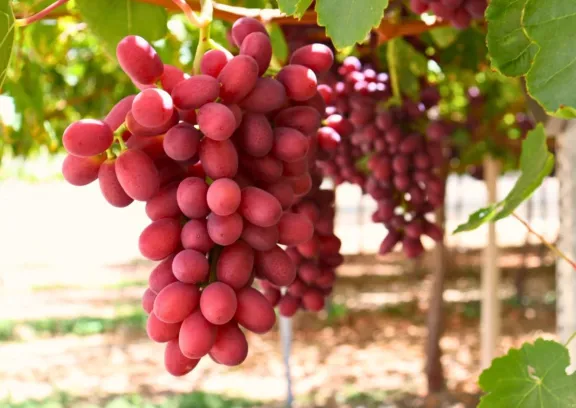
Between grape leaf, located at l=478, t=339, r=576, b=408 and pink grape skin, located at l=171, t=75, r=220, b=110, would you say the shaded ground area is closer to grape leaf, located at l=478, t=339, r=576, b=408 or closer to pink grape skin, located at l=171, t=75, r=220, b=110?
grape leaf, located at l=478, t=339, r=576, b=408

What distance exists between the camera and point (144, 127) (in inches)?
27.5

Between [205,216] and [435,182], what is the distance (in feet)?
3.11

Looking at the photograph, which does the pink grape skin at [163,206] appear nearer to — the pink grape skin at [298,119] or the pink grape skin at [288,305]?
the pink grape skin at [298,119]

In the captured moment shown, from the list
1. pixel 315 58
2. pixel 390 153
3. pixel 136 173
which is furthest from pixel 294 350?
pixel 136 173

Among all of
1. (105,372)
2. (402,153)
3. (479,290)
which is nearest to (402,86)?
(402,153)

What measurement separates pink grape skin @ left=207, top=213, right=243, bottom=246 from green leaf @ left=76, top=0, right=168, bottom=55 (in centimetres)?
53

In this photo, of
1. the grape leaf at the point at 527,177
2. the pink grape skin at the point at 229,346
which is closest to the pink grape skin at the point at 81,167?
the pink grape skin at the point at 229,346

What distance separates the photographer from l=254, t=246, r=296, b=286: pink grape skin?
0.73 m

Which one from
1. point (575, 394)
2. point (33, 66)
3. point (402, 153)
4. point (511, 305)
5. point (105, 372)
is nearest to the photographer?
point (575, 394)

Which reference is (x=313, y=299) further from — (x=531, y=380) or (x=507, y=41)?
(x=507, y=41)

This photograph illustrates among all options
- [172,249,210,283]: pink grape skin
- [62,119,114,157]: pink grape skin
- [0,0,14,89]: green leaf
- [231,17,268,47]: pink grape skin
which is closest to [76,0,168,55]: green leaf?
[0,0,14,89]: green leaf

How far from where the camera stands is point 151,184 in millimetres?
693

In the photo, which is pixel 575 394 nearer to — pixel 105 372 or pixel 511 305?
pixel 105 372

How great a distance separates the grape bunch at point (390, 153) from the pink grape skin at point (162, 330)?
0.83 m
